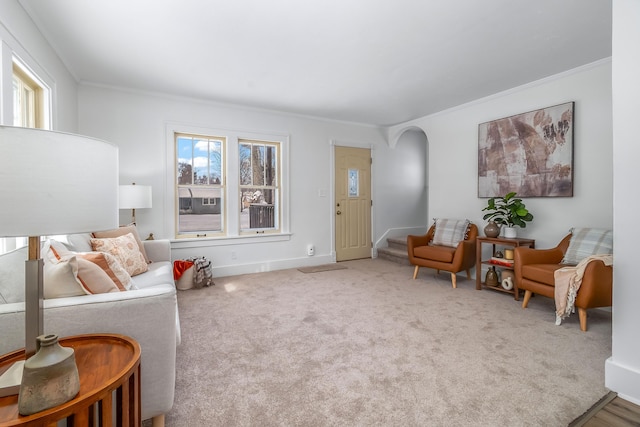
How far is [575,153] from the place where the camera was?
3.27 meters

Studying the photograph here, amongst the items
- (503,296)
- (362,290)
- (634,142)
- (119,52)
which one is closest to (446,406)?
(634,142)

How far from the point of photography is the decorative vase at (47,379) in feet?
2.62

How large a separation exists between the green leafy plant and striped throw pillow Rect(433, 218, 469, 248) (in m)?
0.34

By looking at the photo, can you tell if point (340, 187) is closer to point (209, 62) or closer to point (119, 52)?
point (209, 62)

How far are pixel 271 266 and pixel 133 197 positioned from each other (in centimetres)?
213

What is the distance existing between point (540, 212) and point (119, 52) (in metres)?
4.76

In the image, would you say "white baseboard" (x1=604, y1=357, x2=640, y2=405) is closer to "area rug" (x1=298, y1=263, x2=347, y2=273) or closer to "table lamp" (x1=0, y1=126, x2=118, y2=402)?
"table lamp" (x1=0, y1=126, x2=118, y2=402)

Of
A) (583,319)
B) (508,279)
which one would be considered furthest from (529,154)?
(583,319)

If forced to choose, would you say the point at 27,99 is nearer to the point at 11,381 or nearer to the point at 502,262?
the point at 11,381

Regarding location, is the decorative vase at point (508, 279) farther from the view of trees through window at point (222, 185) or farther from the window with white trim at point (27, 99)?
the window with white trim at point (27, 99)

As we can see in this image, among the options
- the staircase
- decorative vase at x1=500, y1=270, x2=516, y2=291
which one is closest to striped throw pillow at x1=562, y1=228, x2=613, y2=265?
decorative vase at x1=500, y1=270, x2=516, y2=291

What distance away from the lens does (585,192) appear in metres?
3.21

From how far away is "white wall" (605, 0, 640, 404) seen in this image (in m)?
1.62

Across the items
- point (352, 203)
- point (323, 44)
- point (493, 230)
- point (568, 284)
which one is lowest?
point (568, 284)
